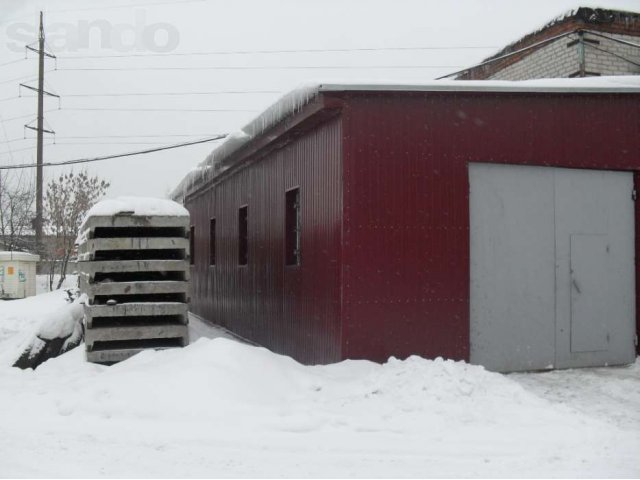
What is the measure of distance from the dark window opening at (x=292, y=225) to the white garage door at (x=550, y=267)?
285 centimetres

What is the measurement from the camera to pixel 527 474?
523 cm

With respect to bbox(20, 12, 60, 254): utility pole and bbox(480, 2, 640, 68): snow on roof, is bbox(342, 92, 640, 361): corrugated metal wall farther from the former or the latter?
bbox(20, 12, 60, 254): utility pole

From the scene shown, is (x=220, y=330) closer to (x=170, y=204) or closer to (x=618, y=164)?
(x=170, y=204)

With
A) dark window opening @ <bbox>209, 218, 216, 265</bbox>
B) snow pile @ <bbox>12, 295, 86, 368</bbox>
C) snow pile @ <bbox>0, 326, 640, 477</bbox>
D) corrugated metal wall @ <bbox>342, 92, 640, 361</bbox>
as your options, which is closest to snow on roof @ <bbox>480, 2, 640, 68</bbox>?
corrugated metal wall @ <bbox>342, 92, 640, 361</bbox>

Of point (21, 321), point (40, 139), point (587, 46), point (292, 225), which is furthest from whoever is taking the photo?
point (40, 139)

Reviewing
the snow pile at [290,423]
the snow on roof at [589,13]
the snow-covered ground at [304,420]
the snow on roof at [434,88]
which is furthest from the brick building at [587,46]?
the snow pile at [290,423]

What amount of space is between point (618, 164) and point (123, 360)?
292 inches

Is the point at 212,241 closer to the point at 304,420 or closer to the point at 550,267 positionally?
the point at 550,267

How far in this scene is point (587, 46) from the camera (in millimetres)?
16266

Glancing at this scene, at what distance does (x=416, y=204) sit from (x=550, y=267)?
2236 millimetres

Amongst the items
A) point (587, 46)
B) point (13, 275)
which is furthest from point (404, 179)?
point (13, 275)

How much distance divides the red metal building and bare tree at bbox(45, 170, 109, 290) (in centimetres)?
2114

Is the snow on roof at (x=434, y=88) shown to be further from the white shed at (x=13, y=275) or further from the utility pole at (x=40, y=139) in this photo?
the utility pole at (x=40, y=139)

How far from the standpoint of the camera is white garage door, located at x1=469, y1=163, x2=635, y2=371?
368 inches
